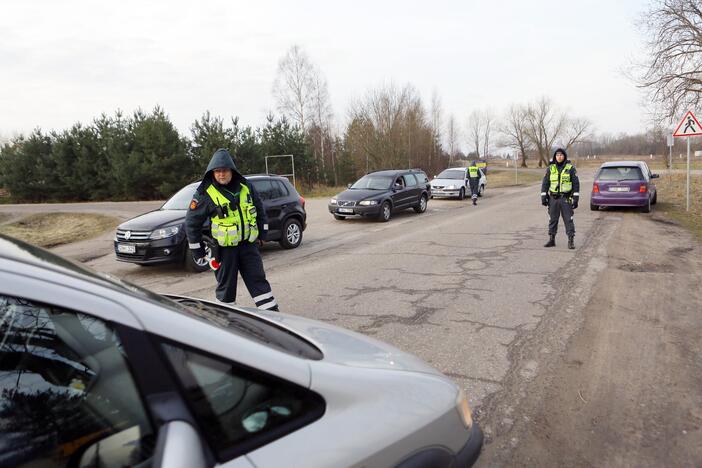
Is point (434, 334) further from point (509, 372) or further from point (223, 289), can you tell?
point (223, 289)

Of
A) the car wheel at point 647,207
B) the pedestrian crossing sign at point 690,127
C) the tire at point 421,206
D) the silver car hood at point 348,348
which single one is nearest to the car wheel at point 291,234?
the tire at point 421,206

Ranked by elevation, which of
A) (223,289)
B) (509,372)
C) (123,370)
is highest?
(123,370)

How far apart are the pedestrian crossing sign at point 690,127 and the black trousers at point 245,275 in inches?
576

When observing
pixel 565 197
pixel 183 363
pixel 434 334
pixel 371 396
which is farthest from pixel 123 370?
pixel 565 197

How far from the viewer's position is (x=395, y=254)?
9.56 m

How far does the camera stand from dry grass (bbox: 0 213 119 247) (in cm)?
1472

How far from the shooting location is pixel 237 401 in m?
1.47

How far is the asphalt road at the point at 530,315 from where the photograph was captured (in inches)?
125

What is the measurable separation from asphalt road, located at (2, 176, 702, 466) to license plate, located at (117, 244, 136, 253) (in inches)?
19.3

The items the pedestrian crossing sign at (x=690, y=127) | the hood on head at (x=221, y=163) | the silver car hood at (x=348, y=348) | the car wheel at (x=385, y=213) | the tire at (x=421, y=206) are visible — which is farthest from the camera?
the tire at (x=421, y=206)

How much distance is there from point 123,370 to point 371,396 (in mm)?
806

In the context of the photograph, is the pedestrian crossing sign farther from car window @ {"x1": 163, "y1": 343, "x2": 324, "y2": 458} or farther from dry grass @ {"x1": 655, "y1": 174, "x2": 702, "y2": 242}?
car window @ {"x1": 163, "y1": 343, "x2": 324, "y2": 458}

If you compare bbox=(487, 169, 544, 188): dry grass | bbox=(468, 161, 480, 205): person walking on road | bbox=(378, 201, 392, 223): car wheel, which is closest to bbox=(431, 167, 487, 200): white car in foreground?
bbox=(468, 161, 480, 205): person walking on road

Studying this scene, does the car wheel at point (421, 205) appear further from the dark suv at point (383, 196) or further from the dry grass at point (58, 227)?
the dry grass at point (58, 227)
